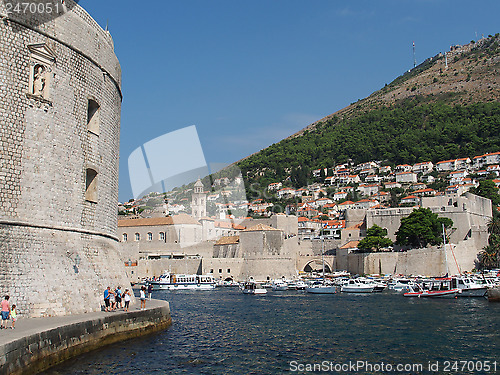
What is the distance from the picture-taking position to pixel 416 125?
102750 millimetres

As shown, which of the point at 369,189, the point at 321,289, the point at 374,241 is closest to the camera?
the point at 321,289

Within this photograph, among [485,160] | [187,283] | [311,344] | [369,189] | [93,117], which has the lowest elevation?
[311,344]

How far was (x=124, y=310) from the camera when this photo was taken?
11906mm

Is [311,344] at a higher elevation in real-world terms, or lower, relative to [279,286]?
lower

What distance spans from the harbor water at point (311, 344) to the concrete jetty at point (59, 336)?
0.77 ft

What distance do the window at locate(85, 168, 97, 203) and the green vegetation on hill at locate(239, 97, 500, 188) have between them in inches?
3249

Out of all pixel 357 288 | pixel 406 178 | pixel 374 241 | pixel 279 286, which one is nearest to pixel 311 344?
pixel 357 288

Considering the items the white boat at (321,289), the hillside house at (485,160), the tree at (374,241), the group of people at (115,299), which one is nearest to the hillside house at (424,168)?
the hillside house at (485,160)

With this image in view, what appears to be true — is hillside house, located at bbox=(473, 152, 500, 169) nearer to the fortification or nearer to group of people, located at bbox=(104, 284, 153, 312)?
the fortification

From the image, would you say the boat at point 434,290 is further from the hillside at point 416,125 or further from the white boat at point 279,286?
the hillside at point 416,125

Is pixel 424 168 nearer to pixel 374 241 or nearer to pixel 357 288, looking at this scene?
pixel 374 241

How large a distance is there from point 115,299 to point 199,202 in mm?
56358

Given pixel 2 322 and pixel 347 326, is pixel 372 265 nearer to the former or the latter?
pixel 347 326

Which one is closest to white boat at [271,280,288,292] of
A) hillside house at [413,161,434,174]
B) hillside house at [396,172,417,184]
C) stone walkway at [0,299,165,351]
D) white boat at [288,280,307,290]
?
white boat at [288,280,307,290]
